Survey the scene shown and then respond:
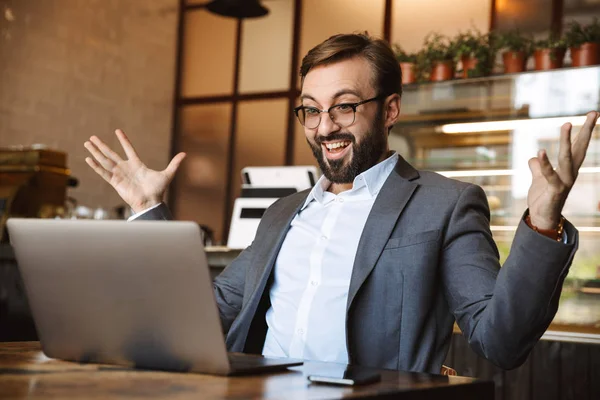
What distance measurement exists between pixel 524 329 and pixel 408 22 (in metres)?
5.12

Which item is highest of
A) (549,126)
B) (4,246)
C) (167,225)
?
(549,126)

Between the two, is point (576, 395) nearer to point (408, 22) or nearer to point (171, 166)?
point (171, 166)

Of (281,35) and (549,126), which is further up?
(281,35)

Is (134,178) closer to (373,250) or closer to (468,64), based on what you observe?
(373,250)

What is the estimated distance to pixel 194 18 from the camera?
7.09m

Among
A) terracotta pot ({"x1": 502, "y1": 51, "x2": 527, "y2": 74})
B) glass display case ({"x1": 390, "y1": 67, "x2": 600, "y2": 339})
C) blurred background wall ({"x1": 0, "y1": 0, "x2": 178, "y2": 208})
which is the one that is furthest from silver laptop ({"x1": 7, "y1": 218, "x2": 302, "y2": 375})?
blurred background wall ({"x1": 0, "y1": 0, "x2": 178, "y2": 208})

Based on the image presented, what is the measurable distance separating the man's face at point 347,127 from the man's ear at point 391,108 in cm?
4

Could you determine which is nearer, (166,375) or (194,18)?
(166,375)

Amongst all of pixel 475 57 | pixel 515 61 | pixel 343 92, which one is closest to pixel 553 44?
pixel 515 61

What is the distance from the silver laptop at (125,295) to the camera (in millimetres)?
973

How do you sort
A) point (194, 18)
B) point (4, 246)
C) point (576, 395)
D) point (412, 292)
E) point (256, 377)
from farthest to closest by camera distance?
1. point (194, 18)
2. point (4, 246)
3. point (576, 395)
4. point (412, 292)
5. point (256, 377)

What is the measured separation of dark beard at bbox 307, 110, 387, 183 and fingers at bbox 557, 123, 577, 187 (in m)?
0.64

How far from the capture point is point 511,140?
12.6ft

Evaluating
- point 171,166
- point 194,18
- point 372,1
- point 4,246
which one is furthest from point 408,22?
point 171,166
